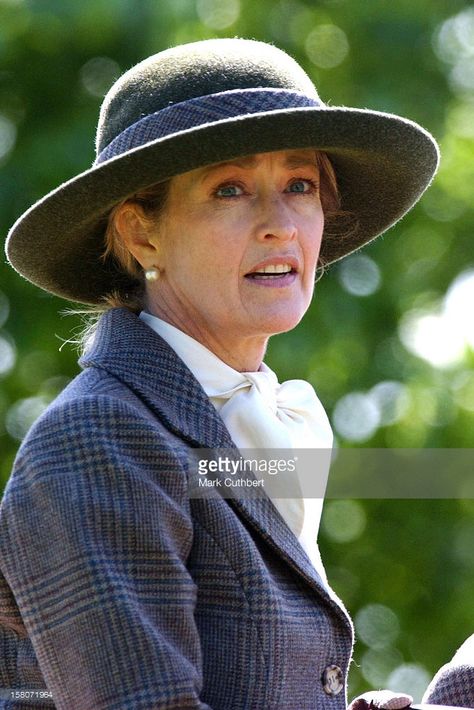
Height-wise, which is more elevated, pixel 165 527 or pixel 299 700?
pixel 165 527

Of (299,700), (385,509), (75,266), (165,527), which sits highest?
(75,266)

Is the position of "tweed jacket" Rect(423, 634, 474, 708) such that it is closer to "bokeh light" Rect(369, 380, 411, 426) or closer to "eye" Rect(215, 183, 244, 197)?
"eye" Rect(215, 183, 244, 197)

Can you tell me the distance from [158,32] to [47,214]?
5.15 metres

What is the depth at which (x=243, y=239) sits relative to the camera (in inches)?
129

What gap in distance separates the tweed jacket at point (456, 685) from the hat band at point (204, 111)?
1.30m

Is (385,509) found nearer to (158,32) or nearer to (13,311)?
(13,311)

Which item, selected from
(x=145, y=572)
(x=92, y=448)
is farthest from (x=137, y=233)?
(x=145, y=572)

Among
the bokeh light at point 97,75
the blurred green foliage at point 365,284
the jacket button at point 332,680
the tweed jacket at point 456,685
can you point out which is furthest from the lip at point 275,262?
the bokeh light at point 97,75

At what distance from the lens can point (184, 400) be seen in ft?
10.3

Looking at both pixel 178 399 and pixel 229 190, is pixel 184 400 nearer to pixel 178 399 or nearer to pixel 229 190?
pixel 178 399

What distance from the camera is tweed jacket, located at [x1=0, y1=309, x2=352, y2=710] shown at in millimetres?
2715

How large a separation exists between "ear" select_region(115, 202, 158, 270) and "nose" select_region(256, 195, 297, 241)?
26 cm

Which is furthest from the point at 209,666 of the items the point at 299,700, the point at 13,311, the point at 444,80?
the point at 444,80

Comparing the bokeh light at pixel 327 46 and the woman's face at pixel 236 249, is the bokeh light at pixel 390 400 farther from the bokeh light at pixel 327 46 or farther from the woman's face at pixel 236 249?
the woman's face at pixel 236 249
